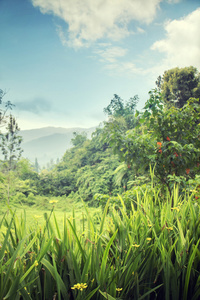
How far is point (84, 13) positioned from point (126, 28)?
4.52ft

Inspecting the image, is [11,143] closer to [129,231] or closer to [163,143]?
[163,143]

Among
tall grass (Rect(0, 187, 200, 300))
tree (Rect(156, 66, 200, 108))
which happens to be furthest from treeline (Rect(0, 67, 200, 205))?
tall grass (Rect(0, 187, 200, 300))

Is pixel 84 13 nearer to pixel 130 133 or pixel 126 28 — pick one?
pixel 126 28

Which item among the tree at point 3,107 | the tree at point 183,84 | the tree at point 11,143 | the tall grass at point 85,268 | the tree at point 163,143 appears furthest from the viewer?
the tree at point 183,84

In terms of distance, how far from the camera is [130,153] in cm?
239

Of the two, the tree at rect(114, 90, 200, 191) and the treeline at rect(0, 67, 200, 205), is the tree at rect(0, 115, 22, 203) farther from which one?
the tree at rect(114, 90, 200, 191)

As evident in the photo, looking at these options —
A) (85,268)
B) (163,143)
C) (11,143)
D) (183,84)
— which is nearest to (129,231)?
(85,268)

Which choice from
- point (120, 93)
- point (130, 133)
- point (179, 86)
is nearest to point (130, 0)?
point (130, 133)

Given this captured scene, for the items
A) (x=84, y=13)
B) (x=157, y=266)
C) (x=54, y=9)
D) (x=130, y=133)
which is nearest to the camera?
(x=157, y=266)

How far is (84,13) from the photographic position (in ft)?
10.5

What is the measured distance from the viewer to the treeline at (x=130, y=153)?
7.44ft

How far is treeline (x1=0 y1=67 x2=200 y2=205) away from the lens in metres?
2.27

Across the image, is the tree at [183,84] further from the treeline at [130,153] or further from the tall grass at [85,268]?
the tall grass at [85,268]

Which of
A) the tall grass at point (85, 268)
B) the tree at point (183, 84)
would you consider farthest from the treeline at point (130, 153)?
the tall grass at point (85, 268)
